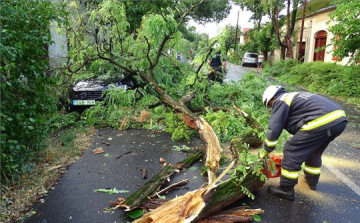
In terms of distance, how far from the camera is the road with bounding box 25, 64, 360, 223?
301 cm

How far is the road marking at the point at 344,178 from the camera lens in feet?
12.0

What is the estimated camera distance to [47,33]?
153 inches

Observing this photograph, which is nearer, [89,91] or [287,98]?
[287,98]

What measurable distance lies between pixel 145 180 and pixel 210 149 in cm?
105

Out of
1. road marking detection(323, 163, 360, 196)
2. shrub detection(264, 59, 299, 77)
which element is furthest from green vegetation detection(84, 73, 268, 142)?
shrub detection(264, 59, 299, 77)

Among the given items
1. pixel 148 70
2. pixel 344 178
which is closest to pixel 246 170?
pixel 344 178

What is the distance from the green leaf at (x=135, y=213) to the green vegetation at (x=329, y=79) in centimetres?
1027

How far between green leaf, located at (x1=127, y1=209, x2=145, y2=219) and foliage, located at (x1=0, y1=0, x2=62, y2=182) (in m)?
1.43

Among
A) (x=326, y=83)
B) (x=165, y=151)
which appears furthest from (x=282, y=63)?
(x=165, y=151)

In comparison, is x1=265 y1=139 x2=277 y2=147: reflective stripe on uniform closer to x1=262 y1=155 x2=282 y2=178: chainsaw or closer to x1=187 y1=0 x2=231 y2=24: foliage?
x1=262 y1=155 x2=282 y2=178: chainsaw

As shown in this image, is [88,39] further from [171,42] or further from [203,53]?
[203,53]

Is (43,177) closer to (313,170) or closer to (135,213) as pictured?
(135,213)

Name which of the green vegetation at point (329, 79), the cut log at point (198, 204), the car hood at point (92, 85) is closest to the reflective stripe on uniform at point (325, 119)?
the cut log at point (198, 204)

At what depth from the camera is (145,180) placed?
384cm
